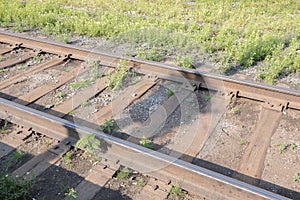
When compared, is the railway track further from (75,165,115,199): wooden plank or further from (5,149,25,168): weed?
(5,149,25,168): weed

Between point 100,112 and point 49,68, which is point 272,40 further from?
point 49,68

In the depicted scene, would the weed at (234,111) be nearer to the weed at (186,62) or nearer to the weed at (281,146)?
the weed at (281,146)

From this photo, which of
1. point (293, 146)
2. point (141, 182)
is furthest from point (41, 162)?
point (293, 146)

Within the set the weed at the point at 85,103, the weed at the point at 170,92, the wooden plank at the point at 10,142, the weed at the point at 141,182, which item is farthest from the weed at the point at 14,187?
the weed at the point at 170,92

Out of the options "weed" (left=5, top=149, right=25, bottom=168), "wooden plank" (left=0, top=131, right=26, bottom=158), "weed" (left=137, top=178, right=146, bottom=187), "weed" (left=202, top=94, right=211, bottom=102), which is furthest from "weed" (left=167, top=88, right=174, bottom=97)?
"weed" (left=5, top=149, right=25, bottom=168)

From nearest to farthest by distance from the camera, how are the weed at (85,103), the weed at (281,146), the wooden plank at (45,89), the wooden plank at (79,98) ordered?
the weed at (281,146) → the wooden plank at (79,98) → the weed at (85,103) → the wooden plank at (45,89)

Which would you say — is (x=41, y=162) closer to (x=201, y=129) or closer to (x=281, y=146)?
(x=201, y=129)
